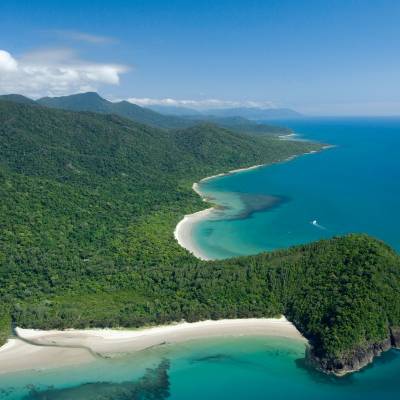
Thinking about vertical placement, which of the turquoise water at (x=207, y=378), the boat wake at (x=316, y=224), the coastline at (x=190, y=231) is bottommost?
the turquoise water at (x=207, y=378)

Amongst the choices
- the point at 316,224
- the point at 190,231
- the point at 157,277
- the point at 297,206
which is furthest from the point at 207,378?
the point at 297,206

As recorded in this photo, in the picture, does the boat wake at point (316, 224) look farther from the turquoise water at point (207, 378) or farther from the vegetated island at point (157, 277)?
the turquoise water at point (207, 378)

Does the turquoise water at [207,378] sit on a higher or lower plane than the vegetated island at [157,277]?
lower

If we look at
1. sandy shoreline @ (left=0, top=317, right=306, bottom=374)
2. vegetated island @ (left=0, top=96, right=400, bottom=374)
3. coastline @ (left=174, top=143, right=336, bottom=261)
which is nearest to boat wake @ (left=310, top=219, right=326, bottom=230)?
coastline @ (left=174, top=143, right=336, bottom=261)

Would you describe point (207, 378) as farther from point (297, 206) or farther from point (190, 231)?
point (297, 206)

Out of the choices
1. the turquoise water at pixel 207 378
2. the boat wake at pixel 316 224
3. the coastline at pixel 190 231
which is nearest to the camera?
the turquoise water at pixel 207 378

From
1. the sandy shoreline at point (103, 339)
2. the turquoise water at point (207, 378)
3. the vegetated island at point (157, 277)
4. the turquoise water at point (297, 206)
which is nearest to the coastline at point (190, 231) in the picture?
the turquoise water at point (297, 206)
